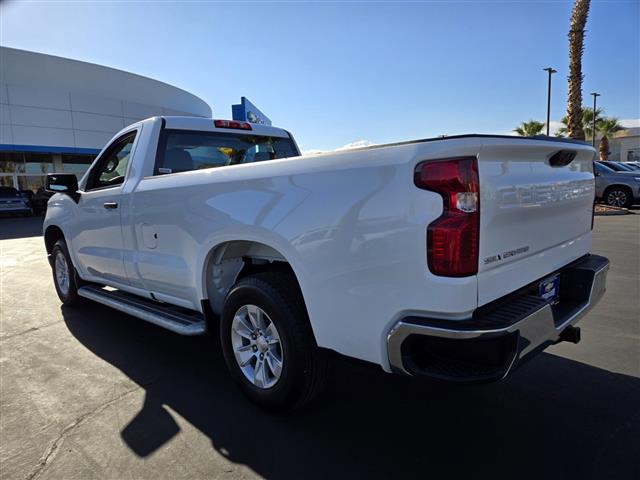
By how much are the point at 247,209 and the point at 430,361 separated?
138cm

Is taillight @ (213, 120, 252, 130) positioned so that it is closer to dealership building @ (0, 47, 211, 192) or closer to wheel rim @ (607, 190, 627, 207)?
wheel rim @ (607, 190, 627, 207)

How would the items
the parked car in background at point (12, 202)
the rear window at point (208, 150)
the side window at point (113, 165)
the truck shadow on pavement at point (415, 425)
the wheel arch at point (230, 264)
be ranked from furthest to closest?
the parked car in background at point (12, 202), the side window at point (113, 165), the rear window at point (208, 150), the wheel arch at point (230, 264), the truck shadow on pavement at point (415, 425)

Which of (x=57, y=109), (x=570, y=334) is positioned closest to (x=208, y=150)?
(x=570, y=334)

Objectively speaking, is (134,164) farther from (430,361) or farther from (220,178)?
(430,361)

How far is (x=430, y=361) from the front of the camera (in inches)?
83.0

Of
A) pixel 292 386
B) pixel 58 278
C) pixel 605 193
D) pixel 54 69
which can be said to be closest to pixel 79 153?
pixel 54 69

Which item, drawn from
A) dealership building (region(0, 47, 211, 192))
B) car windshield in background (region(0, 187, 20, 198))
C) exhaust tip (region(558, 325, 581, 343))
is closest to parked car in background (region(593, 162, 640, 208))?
exhaust tip (region(558, 325, 581, 343))

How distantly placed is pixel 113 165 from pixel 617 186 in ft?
55.1

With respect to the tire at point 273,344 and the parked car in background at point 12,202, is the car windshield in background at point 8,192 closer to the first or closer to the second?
the parked car in background at point 12,202

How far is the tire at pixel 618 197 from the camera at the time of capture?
50.7 feet

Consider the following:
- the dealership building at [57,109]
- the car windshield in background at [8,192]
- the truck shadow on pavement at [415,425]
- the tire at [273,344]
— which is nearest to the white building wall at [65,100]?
the dealership building at [57,109]

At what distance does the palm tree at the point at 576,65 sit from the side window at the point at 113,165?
54.6ft

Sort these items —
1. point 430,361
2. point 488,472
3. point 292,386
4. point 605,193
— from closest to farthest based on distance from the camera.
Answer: point 430,361 < point 488,472 < point 292,386 < point 605,193

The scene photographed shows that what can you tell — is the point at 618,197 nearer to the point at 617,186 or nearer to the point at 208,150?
the point at 617,186
